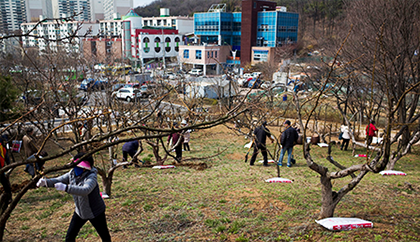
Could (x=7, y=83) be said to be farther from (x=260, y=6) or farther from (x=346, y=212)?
(x=260, y=6)

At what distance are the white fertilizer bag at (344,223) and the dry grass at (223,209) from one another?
100 millimetres

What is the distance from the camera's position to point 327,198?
15.9ft

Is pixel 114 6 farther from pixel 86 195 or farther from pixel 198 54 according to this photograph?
pixel 86 195

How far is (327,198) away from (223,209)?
6.70ft

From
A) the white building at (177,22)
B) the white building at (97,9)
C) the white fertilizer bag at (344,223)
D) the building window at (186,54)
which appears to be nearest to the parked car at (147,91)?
the white fertilizer bag at (344,223)

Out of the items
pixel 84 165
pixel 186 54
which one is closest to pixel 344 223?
pixel 84 165

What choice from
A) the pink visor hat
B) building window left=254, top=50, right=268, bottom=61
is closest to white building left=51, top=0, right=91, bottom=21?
the pink visor hat

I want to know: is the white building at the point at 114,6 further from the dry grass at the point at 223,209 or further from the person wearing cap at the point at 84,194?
the person wearing cap at the point at 84,194

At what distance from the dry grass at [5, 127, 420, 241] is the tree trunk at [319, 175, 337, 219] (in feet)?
0.90

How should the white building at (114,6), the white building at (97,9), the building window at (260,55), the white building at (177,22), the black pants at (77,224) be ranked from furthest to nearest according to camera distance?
the white building at (114,6) < the white building at (97,9) < the white building at (177,22) < the building window at (260,55) < the black pants at (77,224)

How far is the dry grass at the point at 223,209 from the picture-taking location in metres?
4.86

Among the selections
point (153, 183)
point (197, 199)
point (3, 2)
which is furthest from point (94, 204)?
point (3, 2)

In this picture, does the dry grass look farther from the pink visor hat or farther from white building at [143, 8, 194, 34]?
white building at [143, 8, 194, 34]

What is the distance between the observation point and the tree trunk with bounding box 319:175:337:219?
474cm
